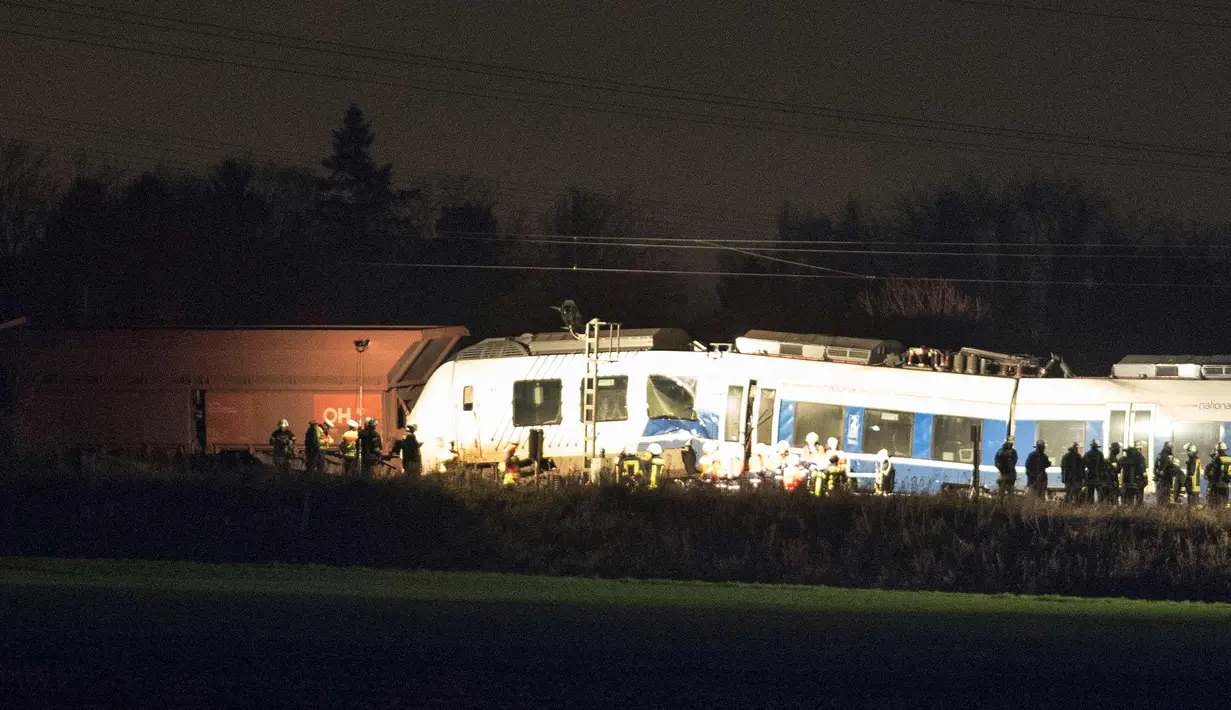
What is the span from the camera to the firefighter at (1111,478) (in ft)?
83.4

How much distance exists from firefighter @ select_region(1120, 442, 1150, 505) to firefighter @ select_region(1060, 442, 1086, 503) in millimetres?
708

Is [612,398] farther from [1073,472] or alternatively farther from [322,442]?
[1073,472]

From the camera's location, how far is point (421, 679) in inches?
488

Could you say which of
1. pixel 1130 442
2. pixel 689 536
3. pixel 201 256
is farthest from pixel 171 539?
pixel 201 256

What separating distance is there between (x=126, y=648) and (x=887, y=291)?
57.8 metres

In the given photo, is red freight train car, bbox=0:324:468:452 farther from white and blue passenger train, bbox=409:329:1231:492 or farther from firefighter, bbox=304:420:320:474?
firefighter, bbox=304:420:320:474

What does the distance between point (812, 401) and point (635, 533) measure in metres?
7.53

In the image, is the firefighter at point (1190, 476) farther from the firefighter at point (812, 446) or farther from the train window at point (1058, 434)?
the firefighter at point (812, 446)

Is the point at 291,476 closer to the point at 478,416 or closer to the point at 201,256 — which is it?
the point at 478,416

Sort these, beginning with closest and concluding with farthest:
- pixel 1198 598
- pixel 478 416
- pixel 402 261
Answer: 1. pixel 1198 598
2. pixel 478 416
3. pixel 402 261

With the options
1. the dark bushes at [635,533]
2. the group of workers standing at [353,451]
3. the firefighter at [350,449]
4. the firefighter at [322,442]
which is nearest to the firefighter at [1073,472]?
the dark bushes at [635,533]

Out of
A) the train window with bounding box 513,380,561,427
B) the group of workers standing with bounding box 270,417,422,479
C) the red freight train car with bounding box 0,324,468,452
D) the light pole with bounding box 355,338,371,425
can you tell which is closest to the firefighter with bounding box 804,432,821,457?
the train window with bounding box 513,380,561,427

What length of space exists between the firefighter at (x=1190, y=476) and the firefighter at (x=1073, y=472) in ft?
5.85

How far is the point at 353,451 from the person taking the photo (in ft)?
96.3
